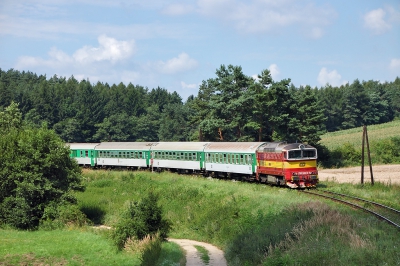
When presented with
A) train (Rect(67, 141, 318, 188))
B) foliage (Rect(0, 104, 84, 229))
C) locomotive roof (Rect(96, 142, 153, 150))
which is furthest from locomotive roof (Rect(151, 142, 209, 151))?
foliage (Rect(0, 104, 84, 229))

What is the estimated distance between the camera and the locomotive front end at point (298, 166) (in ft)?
112

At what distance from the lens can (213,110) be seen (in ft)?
229

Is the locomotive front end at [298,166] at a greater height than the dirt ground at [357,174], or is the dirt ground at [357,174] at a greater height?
the locomotive front end at [298,166]

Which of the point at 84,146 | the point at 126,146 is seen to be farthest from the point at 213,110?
the point at 84,146

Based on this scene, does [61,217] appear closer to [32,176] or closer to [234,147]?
[32,176]

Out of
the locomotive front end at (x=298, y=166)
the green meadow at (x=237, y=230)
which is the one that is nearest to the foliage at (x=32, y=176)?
the green meadow at (x=237, y=230)

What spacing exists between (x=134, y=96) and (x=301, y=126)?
95643 mm

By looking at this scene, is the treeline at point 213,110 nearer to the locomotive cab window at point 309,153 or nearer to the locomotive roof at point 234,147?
the locomotive roof at point 234,147

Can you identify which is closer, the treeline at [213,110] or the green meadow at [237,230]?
the green meadow at [237,230]

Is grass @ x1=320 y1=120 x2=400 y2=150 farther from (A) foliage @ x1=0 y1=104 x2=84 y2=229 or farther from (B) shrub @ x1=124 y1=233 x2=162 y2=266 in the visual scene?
(B) shrub @ x1=124 y1=233 x2=162 y2=266

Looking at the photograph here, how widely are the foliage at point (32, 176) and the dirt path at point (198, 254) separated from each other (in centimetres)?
1398

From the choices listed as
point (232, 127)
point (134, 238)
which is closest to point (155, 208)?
point (134, 238)

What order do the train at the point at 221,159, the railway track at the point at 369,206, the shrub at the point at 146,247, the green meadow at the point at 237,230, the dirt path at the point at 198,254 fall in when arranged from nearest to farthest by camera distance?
1. the green meadow at the point at 237,230
2. the railway track at the point at 369,206
3. the dirt path at the point at 198,254
4. the shrub at the point at 146,247
5. the train at the point at 221,159

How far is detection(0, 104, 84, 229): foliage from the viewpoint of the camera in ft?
129
